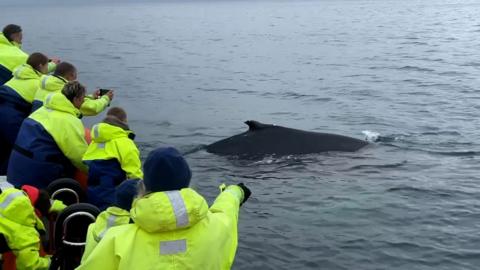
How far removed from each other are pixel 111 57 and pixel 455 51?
77.7 ft

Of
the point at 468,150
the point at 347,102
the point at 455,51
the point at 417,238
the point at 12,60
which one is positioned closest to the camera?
the point at 417,238

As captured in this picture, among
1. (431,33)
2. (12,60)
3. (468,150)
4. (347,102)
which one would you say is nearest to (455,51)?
(431,33)

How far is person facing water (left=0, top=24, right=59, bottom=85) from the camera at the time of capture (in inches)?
474

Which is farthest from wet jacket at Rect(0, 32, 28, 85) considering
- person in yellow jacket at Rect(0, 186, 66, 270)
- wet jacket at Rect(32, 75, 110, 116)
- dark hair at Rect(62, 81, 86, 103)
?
person in yellow jacket at Rect(0, 186, 66, 270)

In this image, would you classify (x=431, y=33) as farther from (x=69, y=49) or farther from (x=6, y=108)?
(x=6, y=108)

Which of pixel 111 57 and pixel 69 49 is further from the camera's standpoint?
pixel 69 49

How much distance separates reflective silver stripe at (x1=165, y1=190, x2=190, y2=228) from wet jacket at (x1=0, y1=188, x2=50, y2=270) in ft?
7.87

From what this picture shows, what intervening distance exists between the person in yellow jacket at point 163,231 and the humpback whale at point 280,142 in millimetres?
9808

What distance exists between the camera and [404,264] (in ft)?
30.6

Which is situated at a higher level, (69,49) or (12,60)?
(12,60)

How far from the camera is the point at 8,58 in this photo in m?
12.0

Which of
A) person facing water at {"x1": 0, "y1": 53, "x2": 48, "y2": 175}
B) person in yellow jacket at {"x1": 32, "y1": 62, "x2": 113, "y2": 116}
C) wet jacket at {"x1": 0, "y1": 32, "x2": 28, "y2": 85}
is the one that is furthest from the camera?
wet jacket at {"x1": 0, "y1": 32, "x2": 28, "y2": 85}

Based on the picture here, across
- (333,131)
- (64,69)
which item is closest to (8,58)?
(64,69)

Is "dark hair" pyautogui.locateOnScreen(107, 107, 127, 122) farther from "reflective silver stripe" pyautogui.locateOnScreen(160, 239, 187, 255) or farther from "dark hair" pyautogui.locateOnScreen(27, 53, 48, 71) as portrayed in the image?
"reflective silver stripe" pyautogui.locateOnScreen(160, 239, 187, 255)
